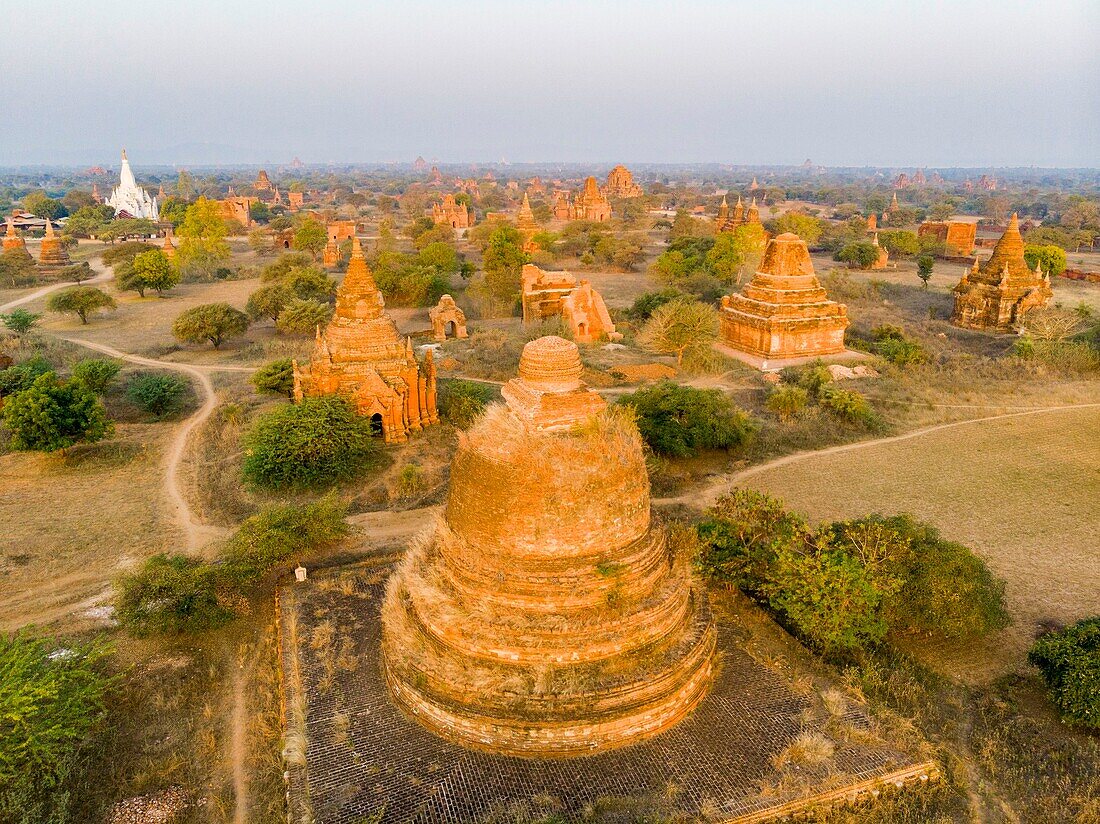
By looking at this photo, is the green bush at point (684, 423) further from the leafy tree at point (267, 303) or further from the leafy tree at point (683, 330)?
the leafy tree at point (267, 303)

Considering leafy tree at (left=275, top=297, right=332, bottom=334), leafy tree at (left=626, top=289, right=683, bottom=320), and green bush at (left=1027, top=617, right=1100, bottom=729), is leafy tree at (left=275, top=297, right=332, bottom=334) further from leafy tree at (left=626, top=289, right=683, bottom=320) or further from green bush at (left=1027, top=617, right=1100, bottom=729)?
green bush at (left=1027, top=617, right=1100, bottom=729)

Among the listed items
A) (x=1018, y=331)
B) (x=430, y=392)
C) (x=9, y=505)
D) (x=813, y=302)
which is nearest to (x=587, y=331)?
(x=813, y=302)

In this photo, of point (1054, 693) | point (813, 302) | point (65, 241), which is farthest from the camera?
point (65, 241)

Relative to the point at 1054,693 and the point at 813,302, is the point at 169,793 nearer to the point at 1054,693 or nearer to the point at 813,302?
the point at 1054,693

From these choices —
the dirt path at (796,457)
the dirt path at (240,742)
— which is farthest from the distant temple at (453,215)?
the dirt path at (240,742)

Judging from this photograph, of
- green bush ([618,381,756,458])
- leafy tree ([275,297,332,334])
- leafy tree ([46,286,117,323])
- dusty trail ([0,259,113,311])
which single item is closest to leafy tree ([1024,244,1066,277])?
green bush ([618,381,756,458])

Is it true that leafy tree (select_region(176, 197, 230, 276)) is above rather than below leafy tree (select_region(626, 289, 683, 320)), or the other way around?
above
